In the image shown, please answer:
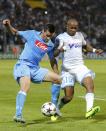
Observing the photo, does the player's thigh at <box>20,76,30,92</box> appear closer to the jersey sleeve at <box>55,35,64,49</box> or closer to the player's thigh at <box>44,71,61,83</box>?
the player's thigh at <box>44,71,61,83</box>

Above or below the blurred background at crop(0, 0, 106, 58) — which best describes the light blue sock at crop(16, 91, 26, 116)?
below

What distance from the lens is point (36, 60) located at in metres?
11.7

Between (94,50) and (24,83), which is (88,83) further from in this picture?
(24,83)

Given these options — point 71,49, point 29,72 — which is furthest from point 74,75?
point 29,72

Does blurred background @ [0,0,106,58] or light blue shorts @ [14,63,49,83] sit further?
blurred background @ [0,0,106,58]

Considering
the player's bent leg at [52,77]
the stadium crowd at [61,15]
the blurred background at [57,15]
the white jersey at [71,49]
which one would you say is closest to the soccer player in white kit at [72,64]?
the white jersey at [71,49]

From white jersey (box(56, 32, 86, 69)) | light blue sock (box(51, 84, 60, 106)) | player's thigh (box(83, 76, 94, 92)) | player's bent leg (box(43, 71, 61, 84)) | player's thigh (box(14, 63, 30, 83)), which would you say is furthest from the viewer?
light blue sock (box(51, 84, 60, 106))

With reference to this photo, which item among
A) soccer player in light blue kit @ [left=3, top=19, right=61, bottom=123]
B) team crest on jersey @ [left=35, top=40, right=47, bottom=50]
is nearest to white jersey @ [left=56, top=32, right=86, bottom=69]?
soccer player in light blue kit @ [left=3, top=19, right=61, bottom=123]

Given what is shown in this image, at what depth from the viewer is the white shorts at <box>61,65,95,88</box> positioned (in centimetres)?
1207

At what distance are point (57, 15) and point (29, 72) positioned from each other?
52.1 m

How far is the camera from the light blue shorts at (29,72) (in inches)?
449

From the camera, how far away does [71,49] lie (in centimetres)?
1227

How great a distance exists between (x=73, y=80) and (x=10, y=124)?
1.92m

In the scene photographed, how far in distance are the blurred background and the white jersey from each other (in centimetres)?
4564
